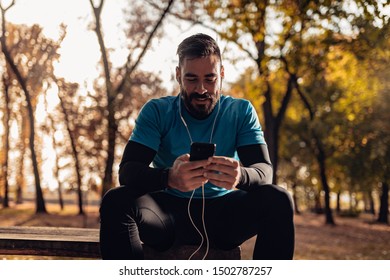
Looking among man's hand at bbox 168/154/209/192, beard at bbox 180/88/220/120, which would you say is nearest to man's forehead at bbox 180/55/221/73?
beard at bbox 180/88/220/120

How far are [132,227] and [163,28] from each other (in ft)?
47.1

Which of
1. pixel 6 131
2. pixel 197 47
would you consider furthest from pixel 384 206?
pixel 197 47

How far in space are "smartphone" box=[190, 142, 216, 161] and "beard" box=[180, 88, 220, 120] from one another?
490mm

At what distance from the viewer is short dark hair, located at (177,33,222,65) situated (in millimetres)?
3121

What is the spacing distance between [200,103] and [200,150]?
1.68 ft

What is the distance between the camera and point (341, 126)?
23672 mm

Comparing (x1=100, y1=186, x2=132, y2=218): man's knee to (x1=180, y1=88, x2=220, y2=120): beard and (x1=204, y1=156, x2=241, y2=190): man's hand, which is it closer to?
(x1=204, y1=156, x2=241, y2=190): man's hand

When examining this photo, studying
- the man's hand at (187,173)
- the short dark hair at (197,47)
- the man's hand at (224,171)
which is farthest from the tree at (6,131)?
the man's hand at (224,171)

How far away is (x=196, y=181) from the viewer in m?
2.75

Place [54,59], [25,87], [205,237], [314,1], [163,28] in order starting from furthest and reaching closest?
[25,87]
[54,59]
[163,28]
[314,1]
[205,237]

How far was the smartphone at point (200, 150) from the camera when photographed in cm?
272
